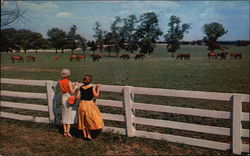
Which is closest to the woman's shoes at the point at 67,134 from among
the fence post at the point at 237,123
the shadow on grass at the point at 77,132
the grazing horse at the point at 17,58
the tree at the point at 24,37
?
the shadow on grass at the point at 77,132

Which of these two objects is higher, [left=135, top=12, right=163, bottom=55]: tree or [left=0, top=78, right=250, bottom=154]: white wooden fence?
[left=135, top=12, right=163, bottom=55]: tree

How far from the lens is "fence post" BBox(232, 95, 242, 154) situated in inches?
202

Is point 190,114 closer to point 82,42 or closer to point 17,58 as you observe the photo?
point 17,58

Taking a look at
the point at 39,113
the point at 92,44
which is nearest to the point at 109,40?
the point at 92,44

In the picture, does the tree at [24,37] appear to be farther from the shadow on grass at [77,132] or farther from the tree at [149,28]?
the tree at [149,28]

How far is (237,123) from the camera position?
5.20m

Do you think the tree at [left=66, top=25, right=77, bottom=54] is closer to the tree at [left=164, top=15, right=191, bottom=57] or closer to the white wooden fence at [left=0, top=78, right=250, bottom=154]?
the tree at [left=164, top=15, right=191, bottom=57]

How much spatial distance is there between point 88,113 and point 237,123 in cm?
335

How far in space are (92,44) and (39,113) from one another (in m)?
84.8

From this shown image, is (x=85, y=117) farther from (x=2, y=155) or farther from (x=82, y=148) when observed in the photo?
(x=2, y=155)

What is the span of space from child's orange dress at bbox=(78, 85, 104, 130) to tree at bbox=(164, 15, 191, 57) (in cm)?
8318

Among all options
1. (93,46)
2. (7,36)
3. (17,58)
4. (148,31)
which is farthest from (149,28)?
(7,36)

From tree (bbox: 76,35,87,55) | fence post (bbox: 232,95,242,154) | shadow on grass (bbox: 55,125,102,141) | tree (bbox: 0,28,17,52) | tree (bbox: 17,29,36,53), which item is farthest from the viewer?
tree (bbox: 76,35,87,55)

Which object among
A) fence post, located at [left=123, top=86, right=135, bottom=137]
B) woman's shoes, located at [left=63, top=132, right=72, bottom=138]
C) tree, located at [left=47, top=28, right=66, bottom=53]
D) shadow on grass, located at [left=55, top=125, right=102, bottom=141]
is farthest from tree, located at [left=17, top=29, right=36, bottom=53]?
tree, located at [left=47, top=28, right=66, bottom=53]
